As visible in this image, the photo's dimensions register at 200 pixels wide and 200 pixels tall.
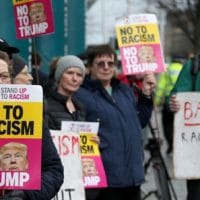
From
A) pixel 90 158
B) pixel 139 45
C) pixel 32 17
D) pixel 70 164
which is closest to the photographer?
pixel 70 164

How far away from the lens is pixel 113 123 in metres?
6.09

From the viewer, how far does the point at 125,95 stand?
6.33m

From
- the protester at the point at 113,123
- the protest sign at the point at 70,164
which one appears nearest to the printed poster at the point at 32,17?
the protester at the point at 113,123

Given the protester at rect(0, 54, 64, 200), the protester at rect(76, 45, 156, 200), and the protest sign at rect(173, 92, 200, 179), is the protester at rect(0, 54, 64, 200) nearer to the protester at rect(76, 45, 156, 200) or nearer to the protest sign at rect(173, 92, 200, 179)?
the protester at rect(76, 45, 156, 200)

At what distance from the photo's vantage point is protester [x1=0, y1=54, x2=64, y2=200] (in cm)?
370

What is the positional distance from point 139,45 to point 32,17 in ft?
4.31

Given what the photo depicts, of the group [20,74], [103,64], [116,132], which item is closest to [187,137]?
[116,132]

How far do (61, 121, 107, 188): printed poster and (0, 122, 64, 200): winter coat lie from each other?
1.95 metres

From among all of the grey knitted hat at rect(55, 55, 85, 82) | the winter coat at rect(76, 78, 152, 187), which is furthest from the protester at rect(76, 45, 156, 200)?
the grey knitted hat at rect(55, 55, 85, 82)

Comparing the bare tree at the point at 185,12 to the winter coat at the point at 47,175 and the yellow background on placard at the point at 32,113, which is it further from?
the yellow background on placard at the point at 32,113

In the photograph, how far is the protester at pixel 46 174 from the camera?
370 cm

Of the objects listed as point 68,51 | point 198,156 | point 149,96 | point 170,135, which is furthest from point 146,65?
point 170,135

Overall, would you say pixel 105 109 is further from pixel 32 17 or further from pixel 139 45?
pixel 139 45

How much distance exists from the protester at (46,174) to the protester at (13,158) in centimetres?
16
